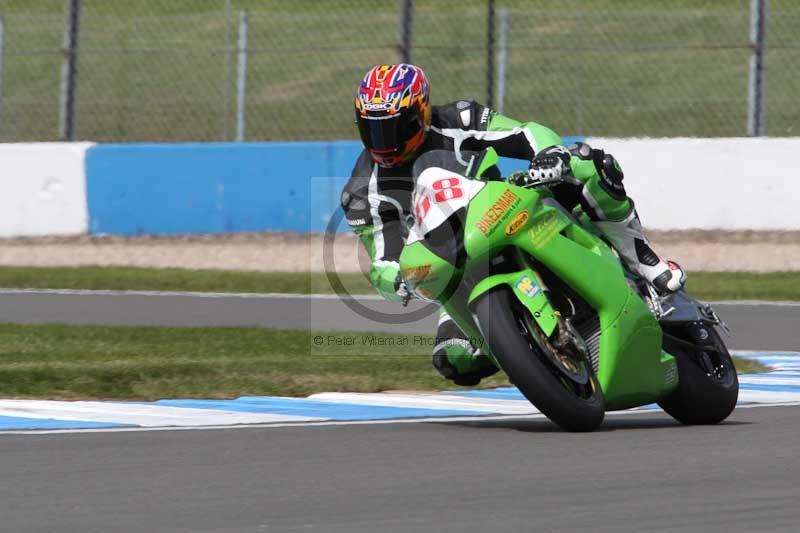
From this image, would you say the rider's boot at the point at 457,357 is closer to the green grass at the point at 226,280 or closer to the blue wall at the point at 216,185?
the green grass at the point at 226,280

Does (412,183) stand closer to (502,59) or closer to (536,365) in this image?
(536,365)

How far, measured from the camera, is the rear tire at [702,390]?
Result: 6.97 m

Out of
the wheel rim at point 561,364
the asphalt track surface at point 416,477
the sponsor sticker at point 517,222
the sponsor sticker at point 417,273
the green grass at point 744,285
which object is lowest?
the asphalt track surface at point 416,477

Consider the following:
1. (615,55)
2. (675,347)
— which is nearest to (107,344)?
(675,347)

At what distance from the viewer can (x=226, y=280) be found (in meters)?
14.9

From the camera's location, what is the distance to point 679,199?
15.1 metres

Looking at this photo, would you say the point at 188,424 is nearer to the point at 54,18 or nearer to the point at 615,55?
the point at 54,18

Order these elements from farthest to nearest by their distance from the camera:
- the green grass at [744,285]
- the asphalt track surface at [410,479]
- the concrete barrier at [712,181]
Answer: the concrete barrier at [712,181], the green grass at [744,285], the asphalt track surface at [410,479]

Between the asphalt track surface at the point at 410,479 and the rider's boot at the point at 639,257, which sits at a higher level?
the rider's boot at the point at 639,257

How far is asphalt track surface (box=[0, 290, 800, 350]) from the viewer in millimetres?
12000

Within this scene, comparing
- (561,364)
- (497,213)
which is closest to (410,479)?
(561,364)

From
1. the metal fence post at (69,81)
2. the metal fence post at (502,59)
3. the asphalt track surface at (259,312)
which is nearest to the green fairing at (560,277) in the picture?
the asphalt track surface at (259,312)

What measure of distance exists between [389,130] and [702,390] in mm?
1780

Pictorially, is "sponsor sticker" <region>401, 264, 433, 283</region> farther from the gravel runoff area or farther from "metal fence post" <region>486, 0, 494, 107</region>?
"metal fence post" <region>486, 0, 494, 107</region>
